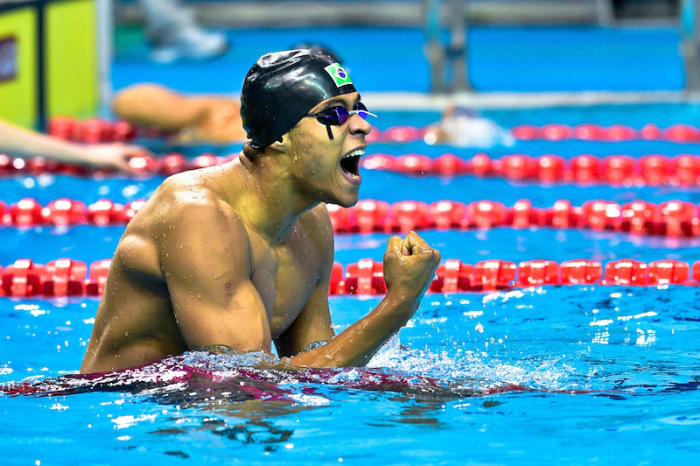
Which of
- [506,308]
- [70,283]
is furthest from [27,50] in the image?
[506,308]

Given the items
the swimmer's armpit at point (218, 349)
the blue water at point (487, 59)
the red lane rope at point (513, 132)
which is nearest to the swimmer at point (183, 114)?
the red lane rope at point (513, 132)

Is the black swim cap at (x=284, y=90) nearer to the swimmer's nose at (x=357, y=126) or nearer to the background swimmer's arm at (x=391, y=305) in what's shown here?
the swimmer's nose at (x=357, y=126)

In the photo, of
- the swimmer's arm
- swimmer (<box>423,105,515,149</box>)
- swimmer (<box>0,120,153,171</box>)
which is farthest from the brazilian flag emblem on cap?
the swimmer's arm

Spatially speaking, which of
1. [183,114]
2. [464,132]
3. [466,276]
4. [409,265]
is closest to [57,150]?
[183,114]

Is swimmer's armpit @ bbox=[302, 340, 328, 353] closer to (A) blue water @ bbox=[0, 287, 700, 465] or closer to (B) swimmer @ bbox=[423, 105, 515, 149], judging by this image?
(A) blue water @ bbox=[0, 287, 700, 465]

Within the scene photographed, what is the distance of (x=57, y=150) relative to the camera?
6.07 meters

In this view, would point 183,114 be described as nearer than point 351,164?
No

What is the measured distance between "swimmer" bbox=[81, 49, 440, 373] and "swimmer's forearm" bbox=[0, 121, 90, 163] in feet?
11.1

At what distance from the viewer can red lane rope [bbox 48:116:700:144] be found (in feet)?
25.6

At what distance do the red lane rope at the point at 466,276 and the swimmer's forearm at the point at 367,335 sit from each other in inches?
68.9

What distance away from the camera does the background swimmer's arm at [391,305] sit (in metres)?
2.63

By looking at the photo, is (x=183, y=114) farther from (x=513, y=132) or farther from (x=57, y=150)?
(x=513, y=132)

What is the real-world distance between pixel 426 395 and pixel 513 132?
18.4ft

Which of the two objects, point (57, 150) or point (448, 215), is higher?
point (57, 150)
